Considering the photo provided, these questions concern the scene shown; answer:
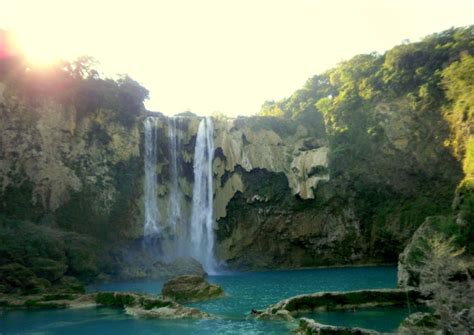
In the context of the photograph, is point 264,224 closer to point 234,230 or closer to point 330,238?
point 234,230

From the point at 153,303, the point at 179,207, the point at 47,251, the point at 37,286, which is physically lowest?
the point at 153,303

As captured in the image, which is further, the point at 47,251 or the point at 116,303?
the point at 47,251

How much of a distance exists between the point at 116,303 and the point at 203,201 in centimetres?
2317

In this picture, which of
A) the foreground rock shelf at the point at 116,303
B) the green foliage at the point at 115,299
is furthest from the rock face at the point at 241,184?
the green foliage at the point at 115,299

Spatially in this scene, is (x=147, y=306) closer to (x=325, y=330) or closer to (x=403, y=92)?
(x=325, y=330)

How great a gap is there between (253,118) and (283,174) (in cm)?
770

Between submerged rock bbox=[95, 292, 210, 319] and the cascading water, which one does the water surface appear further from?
the cascading water

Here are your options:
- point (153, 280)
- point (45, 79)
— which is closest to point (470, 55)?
point (153, 280)

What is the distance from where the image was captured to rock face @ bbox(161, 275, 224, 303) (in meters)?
23.7

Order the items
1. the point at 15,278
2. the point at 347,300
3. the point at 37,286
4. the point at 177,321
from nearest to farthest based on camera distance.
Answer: the point at 177,321 < the point at 347,300 < the point at 37,286 < the point at 15,278

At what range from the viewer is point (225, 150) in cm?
4578

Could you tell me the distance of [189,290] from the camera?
24000 mm

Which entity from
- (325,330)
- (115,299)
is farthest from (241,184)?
(325,330)

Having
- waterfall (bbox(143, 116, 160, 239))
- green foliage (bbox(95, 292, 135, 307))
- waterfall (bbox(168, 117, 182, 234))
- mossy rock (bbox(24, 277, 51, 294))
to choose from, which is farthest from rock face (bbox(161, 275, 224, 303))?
waterfall (bbox(168, 117, 182, 234))
